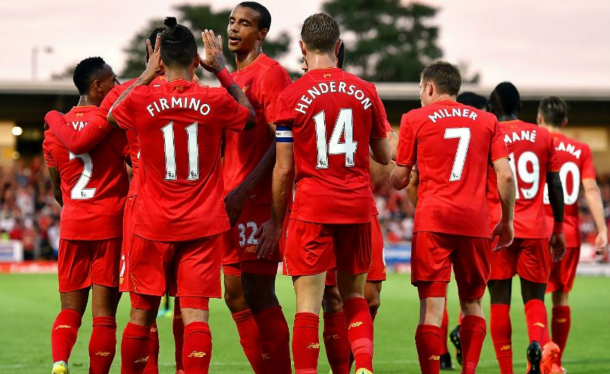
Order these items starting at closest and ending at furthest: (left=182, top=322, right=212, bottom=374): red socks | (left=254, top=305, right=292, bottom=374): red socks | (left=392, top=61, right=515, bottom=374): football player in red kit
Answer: (left=182, top=322, right=212, bottom=374): red socks < (left=254, top=305, right=292, bottom=374): red socks < (left=392, top=61, right=515, bottom=374): football player in red kit

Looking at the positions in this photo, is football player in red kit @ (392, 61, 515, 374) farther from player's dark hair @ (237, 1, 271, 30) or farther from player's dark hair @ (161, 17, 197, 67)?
player's dark hair @ (161, 17, 197, 67)

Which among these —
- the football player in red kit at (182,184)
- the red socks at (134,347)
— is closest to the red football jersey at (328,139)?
the football player in red kit at (182,184)

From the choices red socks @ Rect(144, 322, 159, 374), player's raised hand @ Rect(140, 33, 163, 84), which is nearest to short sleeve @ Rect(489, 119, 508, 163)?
player's raised hand @ Rect(140, 33, 163, 84)

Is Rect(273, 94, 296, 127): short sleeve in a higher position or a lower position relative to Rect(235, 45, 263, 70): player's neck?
lower

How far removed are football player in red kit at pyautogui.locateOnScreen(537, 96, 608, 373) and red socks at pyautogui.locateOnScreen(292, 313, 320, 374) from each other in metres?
4.04

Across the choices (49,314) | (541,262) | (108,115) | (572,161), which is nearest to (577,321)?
(572,161)

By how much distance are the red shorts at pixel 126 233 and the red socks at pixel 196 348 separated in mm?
657

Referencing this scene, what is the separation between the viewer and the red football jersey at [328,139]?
641cm

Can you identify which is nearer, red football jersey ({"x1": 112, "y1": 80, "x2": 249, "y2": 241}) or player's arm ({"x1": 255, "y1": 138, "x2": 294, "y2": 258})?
red football jersey ({"x1": 112, "y1": 80, "x2": 249, "y2": 241})

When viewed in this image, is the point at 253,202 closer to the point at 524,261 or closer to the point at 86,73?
the point at 86,73

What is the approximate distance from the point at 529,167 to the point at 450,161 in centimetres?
182

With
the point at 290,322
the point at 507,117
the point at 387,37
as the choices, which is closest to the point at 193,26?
the point at 387,37

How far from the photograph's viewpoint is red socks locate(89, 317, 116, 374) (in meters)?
7.17

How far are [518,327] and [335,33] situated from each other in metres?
8.38
